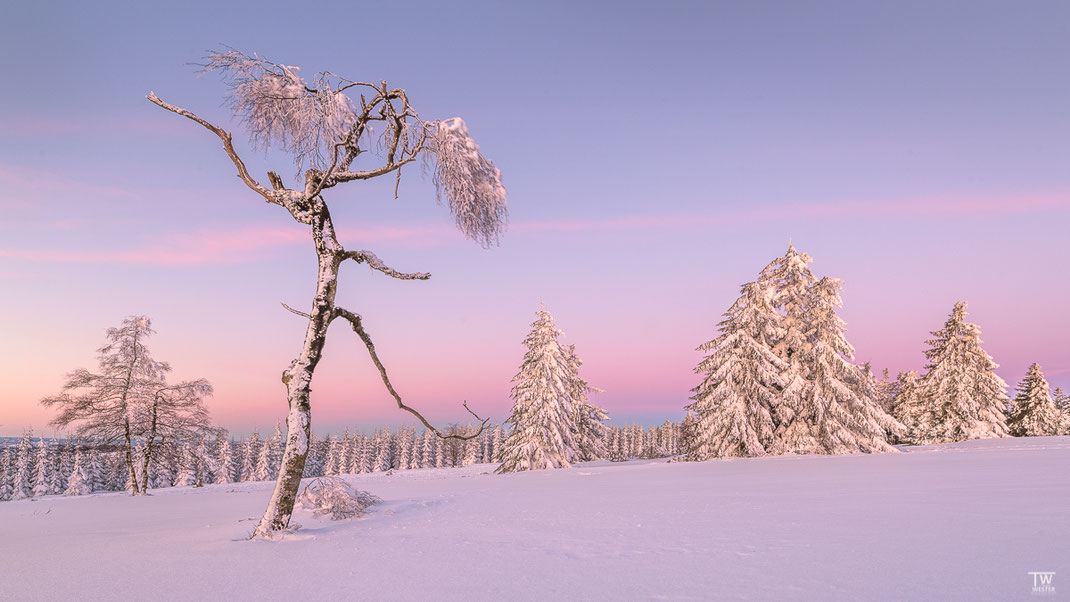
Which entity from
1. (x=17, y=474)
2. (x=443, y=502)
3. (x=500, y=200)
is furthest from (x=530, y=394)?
(x=17, y=474)

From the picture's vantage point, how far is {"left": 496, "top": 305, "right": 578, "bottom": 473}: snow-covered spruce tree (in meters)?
30.5

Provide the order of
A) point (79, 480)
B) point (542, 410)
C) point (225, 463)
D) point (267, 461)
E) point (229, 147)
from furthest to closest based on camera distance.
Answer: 1. point (267, 461)
2. point (225, 463)
3. point (79, 480)
4. point (542, 410)
5. point (229, 147)

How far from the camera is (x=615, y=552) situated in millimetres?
4418

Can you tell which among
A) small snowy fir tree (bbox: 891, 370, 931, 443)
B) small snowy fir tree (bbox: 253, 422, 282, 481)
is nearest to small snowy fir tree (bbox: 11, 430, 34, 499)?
small snowy fir tree (bbox: 253, 422, 282, 481)

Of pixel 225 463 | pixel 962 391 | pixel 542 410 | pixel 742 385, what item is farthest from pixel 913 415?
pixel 225 463

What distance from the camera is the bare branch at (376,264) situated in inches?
261

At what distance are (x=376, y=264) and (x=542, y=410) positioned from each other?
2559cm

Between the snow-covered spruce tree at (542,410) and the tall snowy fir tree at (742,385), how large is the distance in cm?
892

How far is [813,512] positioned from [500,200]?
560 centimetres

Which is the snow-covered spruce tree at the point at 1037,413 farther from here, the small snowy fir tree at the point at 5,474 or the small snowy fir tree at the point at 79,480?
the small snowy fir tree at the point at 5,474

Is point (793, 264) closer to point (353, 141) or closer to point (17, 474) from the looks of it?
point (353, 141)

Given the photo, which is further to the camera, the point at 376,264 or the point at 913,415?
the point at 913,415


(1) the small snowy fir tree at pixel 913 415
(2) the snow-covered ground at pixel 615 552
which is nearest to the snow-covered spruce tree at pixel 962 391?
(1) the small snowy fir tree at pixel 913 415

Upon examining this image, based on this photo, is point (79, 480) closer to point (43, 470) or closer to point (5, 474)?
point (43, 470)
